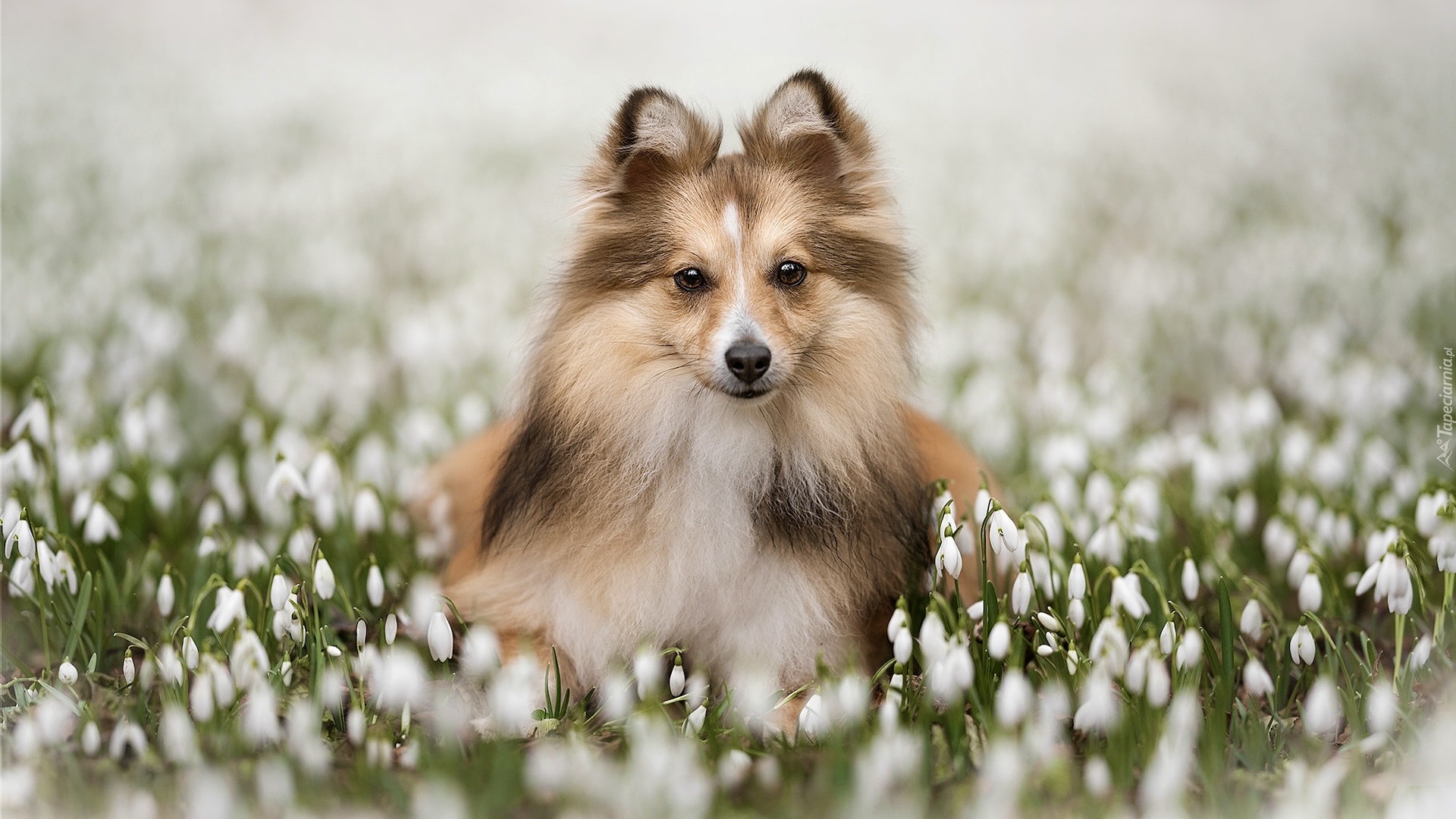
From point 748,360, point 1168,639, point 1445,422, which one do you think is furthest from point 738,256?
point 1445,422

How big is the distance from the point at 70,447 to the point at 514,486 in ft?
7.03

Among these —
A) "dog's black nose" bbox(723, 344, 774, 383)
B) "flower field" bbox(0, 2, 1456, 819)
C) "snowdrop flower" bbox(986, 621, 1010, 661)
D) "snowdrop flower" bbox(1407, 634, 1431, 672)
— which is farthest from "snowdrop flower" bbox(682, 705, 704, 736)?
"snowdrop flower" bbox(1407, 634, 1431, 672)

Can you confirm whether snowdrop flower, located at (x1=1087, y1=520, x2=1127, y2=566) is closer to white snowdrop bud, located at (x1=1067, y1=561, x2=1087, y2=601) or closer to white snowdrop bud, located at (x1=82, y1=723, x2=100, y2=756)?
white snowdrop bud, located at (x1=1067, y1=561, x2=1087, y2=601)

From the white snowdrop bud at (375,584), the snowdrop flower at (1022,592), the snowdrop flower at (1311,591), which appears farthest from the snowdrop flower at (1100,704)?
the white snowdrop bud at (375,584)

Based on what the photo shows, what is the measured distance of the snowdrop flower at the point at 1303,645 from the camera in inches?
141

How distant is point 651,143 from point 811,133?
0.54 metres

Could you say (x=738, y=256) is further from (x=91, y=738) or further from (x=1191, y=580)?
(x=91, y=738)

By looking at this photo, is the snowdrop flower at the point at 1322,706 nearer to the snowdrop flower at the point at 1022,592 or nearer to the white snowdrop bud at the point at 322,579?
the snowdrop flower at the point at 1022,592

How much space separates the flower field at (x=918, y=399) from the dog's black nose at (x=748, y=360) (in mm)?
722

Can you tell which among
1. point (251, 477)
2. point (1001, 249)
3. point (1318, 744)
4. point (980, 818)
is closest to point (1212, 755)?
point (1318, 744)

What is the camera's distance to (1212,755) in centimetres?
324

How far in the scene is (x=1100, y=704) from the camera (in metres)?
3.07

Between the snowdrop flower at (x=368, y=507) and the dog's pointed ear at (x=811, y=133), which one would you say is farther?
the snowdrop flower at (x=368, y=507)

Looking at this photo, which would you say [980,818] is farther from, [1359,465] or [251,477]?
[251,477]
